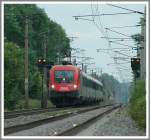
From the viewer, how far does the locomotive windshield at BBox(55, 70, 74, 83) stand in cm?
4396

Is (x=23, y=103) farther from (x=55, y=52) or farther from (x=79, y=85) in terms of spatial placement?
(x=55, y=52)

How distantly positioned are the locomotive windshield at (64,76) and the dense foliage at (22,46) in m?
3.96

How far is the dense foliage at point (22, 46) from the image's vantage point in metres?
48.0

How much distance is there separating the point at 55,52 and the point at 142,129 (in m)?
63.3

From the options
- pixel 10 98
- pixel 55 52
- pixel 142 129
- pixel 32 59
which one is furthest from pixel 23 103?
pixel 55 52

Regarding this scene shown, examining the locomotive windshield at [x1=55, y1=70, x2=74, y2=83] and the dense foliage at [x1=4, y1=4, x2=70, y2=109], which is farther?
the dense foliage at [x1=4, y1=4, x2=70, y2=109]

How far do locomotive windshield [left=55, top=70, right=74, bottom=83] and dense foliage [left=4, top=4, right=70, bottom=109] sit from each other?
13.0 feet

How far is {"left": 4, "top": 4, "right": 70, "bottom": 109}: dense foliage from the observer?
→ 157ft

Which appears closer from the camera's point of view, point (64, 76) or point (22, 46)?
point (64, 76)

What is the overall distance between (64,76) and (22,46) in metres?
37.7

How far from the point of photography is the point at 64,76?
44188 millimetres

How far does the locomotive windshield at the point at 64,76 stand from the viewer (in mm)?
43959

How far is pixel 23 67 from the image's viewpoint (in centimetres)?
5094

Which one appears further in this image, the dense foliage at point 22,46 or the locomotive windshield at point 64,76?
the dense foliage at point 22,46
